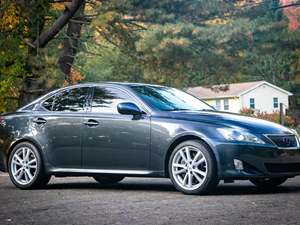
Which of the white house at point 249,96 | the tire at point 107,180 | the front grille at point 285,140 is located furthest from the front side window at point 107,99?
the white house at point 249,96

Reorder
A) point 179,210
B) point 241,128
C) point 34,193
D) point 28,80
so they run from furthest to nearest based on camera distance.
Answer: point 28,80 < point 34,193 < point 241,128 < point 179,210

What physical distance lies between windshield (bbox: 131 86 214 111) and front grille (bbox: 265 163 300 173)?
1.58 m

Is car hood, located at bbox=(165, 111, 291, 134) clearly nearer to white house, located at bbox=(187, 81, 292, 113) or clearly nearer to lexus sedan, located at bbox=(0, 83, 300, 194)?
lexus sedan, located at bbox=(0, 83, 300, 194)

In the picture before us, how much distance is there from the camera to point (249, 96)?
247ft

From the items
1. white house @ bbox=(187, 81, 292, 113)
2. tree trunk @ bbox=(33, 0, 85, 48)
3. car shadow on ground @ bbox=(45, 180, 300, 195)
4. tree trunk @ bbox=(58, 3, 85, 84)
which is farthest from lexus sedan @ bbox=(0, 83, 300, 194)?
white house @ bbox=(187, 81, 292, 113)

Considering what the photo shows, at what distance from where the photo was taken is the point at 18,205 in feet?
28.6

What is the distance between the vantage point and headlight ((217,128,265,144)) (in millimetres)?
9328

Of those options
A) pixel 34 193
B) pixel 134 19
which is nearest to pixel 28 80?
pixel 134 19

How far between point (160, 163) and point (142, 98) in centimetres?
100

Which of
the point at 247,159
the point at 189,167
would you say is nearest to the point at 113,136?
the point at 189,167

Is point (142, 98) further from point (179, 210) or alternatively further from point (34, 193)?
point (179, 210)

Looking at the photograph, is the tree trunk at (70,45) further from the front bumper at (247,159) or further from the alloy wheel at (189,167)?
the front bumper at (247,159)

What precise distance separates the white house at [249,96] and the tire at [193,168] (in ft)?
207

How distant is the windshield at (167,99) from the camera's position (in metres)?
10.3
